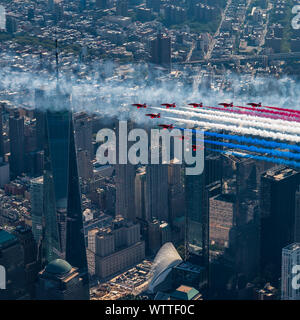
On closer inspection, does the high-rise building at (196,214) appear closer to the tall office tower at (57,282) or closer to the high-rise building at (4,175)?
the tall office tower at (57,282)

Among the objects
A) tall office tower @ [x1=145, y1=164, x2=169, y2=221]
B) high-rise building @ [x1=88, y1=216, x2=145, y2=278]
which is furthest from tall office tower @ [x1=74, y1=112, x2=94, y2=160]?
high-rise building @ [x1=88, y1=216, x2=145, y2=278]

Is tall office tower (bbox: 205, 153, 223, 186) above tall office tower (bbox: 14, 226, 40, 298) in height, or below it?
above

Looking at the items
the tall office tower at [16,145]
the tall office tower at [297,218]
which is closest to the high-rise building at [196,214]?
the tall office tower at [297,218]

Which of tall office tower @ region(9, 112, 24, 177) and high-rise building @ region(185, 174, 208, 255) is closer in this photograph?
high-rise building @ region(185, 174, 208, 255)

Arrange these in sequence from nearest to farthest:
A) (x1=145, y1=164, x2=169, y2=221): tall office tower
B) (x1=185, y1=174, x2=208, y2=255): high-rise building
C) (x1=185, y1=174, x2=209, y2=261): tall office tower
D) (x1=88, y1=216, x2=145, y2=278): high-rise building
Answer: (x1=185, y1=174, x2=209, y2=261): tall office tower, (x1=185, y1=174, x2=208, y2=255): high-rise building, (x1=88, y1=216, x2=145, y2=278): high-rise building, (x1=145, y1=164, x2=169, y2=221): tall office tower

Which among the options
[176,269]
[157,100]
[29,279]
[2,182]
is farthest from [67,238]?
[2,182]

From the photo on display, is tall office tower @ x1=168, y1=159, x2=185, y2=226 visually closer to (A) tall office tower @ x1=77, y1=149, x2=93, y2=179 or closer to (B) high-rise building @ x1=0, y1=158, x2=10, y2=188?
A: (A) tall office tower @ x1=77, y1=149, x2=93, y2=179

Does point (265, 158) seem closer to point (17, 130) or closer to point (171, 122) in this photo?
point (171, 122)
